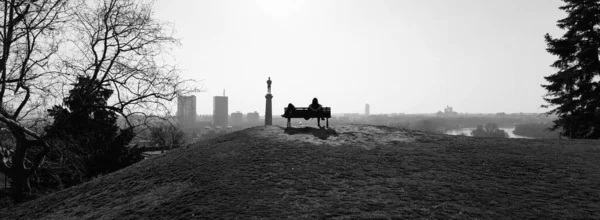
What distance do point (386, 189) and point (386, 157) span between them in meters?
2.64

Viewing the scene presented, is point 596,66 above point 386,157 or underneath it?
above

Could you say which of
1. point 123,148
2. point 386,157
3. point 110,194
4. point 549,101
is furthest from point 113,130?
point 549,101

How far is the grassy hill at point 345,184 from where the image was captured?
5016 mm

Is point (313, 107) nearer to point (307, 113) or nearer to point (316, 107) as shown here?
point (316, 107)

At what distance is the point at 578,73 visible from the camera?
61.6ft

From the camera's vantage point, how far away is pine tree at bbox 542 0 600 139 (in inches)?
719

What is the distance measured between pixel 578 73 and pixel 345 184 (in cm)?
1980

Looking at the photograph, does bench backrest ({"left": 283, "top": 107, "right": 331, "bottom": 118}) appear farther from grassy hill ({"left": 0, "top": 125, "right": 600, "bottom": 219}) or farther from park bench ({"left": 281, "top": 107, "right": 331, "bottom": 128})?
grassy hill ({"left": 0, "top": 125, "right": 600, "bottom": 219})

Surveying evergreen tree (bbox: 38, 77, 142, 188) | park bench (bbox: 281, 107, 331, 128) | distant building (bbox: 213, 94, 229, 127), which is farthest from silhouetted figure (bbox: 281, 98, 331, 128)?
distant building (bbox: 213, 94, 229, 127)

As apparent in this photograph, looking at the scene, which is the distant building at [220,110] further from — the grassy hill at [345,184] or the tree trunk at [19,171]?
the grassy hill at [345,184]

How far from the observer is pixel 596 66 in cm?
1842

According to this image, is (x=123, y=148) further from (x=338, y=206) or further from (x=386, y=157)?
(x=338, y=206)

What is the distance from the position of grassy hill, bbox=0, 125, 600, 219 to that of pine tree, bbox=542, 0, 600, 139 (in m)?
9.80

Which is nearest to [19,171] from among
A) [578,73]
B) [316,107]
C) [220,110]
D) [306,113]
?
[306,113]
